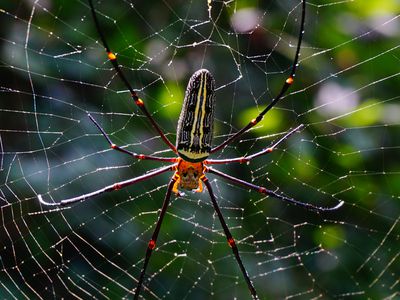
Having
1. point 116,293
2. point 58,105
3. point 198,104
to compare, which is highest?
point 58,105

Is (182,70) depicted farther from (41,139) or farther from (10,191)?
(10,191)

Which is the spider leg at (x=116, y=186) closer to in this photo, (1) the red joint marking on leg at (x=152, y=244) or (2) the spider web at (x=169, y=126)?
(2) the spider web at (x=169, y=126)

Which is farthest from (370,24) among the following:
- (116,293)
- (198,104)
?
(116,293)

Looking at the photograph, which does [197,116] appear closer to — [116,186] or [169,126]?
[116,186]

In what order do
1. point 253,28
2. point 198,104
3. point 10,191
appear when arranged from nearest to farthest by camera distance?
point 198,104 → point 10,191 → point 253,28

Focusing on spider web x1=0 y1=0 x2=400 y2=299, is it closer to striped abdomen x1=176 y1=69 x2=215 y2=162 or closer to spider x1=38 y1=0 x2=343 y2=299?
spider x1=38 y1=0 x2=343 y2=299

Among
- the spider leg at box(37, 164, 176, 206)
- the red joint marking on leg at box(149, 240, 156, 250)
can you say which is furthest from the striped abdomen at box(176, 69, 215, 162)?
the red joint marking on leg at box(149, 240, 156, 250)
